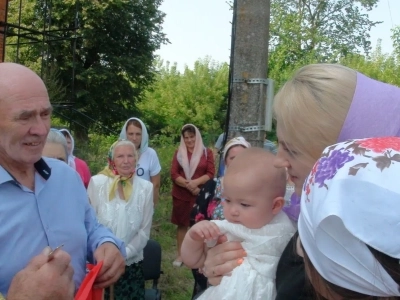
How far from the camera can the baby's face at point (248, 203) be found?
6.76ft

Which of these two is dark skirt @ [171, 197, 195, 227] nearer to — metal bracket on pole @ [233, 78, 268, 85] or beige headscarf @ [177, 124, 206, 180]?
beige headscarf @ [177, 124, 206, 180]

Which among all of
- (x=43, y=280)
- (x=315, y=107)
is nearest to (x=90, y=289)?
(x=43, y=280)

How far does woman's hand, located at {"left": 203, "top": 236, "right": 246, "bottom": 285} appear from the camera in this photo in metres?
2.06

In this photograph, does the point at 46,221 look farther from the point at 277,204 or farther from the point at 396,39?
the point at 396,39

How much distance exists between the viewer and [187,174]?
7371 millimetres

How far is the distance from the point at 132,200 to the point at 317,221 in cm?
368

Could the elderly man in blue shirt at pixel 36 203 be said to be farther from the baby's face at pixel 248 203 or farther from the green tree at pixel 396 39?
the green tree at pixel 396 39

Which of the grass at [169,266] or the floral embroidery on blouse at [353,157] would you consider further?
the grass at [169,266]

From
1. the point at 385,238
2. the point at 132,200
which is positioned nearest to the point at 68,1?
the point at 132,200

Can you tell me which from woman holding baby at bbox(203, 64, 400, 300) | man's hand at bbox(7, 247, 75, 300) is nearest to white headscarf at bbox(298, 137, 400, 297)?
woman holding baby at bbox(203, 64, 400, 300)

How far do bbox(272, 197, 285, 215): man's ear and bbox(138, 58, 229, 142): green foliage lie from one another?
17.9m

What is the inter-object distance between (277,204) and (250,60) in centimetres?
179

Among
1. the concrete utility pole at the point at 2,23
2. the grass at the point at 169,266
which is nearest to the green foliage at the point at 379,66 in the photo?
the grass at the point at 169,266

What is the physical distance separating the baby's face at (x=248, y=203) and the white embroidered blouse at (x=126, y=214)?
240 cm
